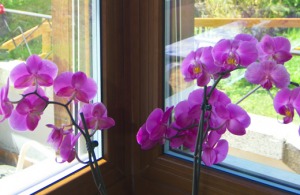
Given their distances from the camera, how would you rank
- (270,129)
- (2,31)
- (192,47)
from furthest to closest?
(192,47) → (270,129) → (2,31)

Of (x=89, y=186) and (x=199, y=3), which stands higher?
(x=199, y=3)

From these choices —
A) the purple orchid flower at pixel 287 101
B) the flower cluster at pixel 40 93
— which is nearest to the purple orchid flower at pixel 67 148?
the flower cluster at pixel 40 93

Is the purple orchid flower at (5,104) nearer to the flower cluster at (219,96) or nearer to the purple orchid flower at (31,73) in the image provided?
the purple orchid flower at (31,73)

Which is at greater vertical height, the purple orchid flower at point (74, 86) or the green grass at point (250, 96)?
the purple orchid flower at point (74, 86)

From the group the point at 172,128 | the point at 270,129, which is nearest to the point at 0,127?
the point at 172,128

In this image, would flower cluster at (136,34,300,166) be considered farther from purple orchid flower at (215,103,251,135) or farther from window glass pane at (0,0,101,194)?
window glass pane at (0,0,101,194)

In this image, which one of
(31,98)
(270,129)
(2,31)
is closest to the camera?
(31,98)

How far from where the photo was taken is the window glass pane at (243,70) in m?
0.92

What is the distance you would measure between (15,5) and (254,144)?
66cm

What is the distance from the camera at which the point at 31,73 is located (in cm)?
72

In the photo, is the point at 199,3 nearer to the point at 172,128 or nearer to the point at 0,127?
the point at 172,128

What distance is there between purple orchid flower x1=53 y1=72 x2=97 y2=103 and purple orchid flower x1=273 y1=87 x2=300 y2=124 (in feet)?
1.13

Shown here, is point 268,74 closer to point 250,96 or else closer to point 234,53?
point 234,53

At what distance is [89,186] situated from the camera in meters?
1.05
